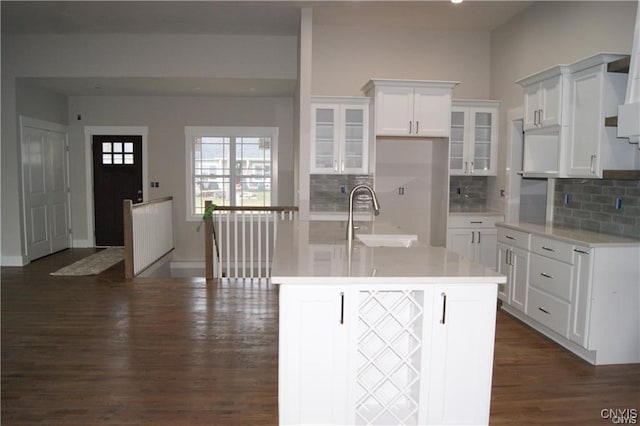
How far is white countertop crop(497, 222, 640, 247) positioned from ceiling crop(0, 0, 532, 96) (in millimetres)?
2640

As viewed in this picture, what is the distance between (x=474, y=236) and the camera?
5.65m

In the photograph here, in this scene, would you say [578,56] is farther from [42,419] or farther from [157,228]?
[157,228]

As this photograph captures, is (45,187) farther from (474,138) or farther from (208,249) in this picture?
(474,138)

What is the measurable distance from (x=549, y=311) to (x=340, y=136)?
3098 mm

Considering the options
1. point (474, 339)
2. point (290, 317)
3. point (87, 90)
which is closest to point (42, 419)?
point (290, 317)

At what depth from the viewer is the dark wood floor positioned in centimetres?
276

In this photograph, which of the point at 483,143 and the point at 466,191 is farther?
the point at 466,191

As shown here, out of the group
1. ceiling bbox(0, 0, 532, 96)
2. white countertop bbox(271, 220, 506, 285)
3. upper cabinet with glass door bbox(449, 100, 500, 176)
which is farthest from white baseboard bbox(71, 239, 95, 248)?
upper cabinet with glass door bbox(449, 100, 500, 176)

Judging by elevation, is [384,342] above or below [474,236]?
below

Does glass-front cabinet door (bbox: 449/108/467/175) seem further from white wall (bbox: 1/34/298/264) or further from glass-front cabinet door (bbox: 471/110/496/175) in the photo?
white wall (bbox: 1/34/298/264)

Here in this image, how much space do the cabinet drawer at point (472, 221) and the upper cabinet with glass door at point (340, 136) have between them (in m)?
1.23

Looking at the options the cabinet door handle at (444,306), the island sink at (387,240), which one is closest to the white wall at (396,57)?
the island sink at (387,240)

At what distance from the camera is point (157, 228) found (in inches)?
274

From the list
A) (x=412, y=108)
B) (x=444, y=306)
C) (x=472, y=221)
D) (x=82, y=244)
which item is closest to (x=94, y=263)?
(x=82, y=244)
